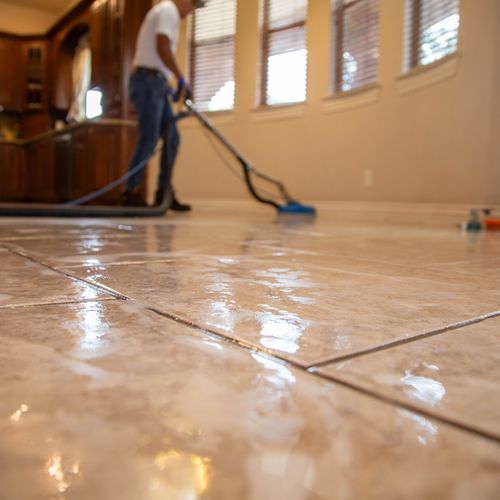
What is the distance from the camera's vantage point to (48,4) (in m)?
7.42

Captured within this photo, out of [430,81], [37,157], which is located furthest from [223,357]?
[37,157]

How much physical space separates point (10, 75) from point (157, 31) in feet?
17.4

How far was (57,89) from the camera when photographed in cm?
733

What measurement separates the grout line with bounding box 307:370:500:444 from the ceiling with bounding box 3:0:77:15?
7.97 m

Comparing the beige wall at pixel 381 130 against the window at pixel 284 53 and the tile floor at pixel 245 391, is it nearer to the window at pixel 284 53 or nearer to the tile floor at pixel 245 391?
the window at pixel 284 53

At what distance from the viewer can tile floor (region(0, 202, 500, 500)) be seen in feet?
0.70

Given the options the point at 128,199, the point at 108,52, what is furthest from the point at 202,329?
the point at 108,52

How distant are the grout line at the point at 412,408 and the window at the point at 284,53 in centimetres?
444

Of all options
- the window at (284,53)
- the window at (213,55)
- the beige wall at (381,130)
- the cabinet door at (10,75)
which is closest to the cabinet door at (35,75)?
the cabinet door at (10,75)

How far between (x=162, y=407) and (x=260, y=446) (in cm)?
7

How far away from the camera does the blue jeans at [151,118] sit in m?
3.41

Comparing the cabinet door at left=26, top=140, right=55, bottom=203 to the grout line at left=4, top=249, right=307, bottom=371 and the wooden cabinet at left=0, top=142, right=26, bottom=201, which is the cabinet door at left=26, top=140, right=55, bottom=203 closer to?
the wooden cabinet at left=0, top=142, right=26, bottom=201

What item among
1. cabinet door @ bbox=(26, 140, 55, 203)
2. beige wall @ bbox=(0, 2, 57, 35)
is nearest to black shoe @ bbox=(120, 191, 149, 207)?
cabinet door @ bbox=(26, 140, 55, 203)

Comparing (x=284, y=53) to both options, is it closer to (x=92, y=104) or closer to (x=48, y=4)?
(x=92, y=104)
